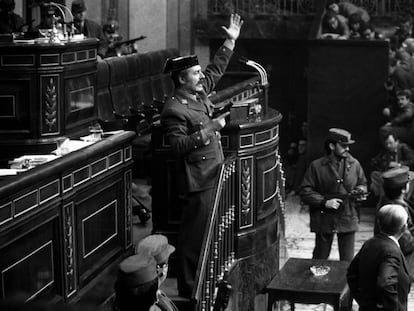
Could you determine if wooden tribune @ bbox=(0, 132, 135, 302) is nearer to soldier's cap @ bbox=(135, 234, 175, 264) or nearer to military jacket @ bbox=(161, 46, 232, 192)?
military jacket @ bbox=(161, 46, 232, 192)

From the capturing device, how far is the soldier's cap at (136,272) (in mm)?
4320

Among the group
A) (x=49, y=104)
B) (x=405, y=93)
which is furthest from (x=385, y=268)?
(x=405, y=93)

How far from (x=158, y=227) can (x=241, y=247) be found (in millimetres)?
713

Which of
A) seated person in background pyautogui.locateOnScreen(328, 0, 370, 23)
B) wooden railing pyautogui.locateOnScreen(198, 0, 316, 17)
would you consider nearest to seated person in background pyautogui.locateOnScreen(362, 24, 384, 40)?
seated person in background pyautogui.locateOnScreen(328, 0, 370, 23)

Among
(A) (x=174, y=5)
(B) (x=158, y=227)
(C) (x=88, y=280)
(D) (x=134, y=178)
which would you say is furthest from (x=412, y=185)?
(A) (x=174, y=5)

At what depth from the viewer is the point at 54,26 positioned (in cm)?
A: 937

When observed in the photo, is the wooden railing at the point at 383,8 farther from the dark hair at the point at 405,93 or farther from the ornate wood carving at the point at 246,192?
the ornate wood carving at the point at 246,192

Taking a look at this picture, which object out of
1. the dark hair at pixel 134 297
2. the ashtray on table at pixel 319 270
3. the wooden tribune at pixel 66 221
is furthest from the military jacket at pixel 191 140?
the dark hair at pixel 134 297

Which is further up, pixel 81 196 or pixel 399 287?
pixel 81 196

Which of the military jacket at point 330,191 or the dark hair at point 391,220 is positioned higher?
the dark hair at point 391,220

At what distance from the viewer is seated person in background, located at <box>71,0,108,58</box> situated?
40.9 feet

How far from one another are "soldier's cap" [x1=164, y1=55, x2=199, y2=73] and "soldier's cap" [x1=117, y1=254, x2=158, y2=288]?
9.64 ft

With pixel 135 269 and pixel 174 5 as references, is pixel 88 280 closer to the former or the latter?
pixel 135 269

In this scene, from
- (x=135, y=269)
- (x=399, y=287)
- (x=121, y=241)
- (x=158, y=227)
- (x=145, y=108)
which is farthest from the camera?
(x=145, y=108)
